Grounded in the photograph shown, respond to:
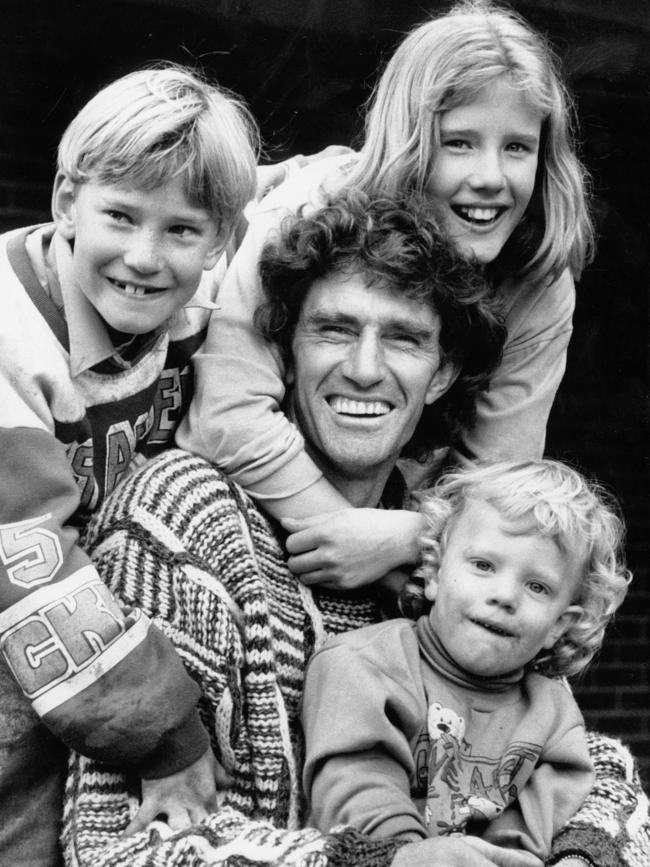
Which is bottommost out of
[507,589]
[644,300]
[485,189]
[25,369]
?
[644,300]

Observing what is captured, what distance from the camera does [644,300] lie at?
5.18 meters

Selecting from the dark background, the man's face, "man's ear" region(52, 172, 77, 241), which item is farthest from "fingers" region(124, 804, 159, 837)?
the dark background

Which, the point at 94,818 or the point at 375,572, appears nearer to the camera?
the point at 94,818

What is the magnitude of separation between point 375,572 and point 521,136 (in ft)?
3.16

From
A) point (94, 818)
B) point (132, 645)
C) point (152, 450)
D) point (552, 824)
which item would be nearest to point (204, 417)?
point (152, 450)

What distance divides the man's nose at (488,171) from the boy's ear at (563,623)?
879 millimetres

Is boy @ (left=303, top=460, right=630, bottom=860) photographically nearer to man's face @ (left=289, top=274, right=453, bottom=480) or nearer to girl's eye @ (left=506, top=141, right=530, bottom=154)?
man's face @ (left=289, top=274, right=453, bottom=480)

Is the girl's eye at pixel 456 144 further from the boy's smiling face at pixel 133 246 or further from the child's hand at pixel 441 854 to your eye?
the child's hand at pixel 441 854

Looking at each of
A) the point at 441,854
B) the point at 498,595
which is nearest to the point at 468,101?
the point at 498,595

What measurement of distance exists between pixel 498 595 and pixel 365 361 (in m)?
0.52

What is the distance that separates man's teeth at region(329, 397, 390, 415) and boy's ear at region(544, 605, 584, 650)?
1.67 feet

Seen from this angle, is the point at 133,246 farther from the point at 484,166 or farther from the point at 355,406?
the point at 484,166

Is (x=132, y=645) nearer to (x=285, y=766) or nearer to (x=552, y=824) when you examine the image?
(x=285, y=766)

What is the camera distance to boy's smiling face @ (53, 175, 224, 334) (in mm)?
2480
